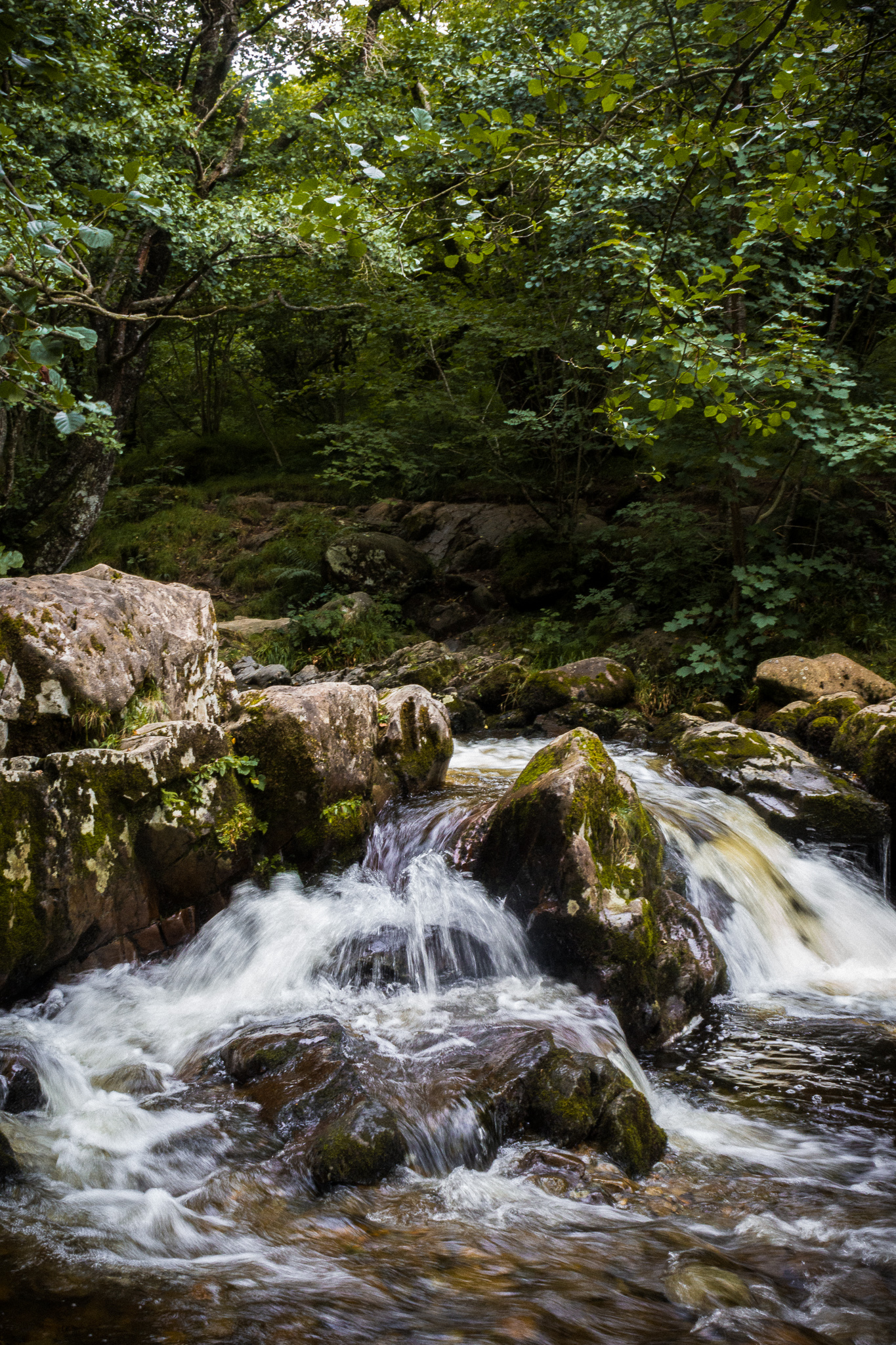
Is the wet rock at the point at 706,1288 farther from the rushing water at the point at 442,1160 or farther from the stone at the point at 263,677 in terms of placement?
the stone at the point at 263,677

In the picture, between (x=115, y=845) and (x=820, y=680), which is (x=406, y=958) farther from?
(x=820, y=680)

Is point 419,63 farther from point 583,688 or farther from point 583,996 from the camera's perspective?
point 583,996

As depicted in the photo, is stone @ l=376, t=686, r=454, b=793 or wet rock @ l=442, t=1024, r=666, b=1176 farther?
stone @ l=376, t=686, r=454, b=793

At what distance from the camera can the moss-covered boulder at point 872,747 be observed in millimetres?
6973

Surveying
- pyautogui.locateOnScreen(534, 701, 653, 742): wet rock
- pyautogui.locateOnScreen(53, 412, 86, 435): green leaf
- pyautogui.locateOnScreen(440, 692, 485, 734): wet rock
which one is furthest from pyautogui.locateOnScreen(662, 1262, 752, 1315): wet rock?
pyautogui.locateOnScreen(440, 692, 485, 734): wet rock

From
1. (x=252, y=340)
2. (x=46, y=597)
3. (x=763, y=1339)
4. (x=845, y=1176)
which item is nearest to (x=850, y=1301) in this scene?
(x=763, y=1339)

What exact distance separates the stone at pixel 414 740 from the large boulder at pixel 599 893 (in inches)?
49.7

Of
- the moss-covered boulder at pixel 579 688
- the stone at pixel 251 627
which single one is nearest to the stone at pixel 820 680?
the moss-covered boulder at pixel 579 688

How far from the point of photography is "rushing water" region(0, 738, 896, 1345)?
8.46 feet

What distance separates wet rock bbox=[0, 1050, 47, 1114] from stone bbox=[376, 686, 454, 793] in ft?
11.7

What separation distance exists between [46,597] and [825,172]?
4770mm

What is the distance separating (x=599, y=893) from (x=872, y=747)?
3.73 metres

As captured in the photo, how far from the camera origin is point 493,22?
1097 cm

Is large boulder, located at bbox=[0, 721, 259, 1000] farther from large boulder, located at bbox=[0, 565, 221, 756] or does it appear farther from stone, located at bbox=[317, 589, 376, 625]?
stone, located at bbox=[317, 589, 376, 625]
